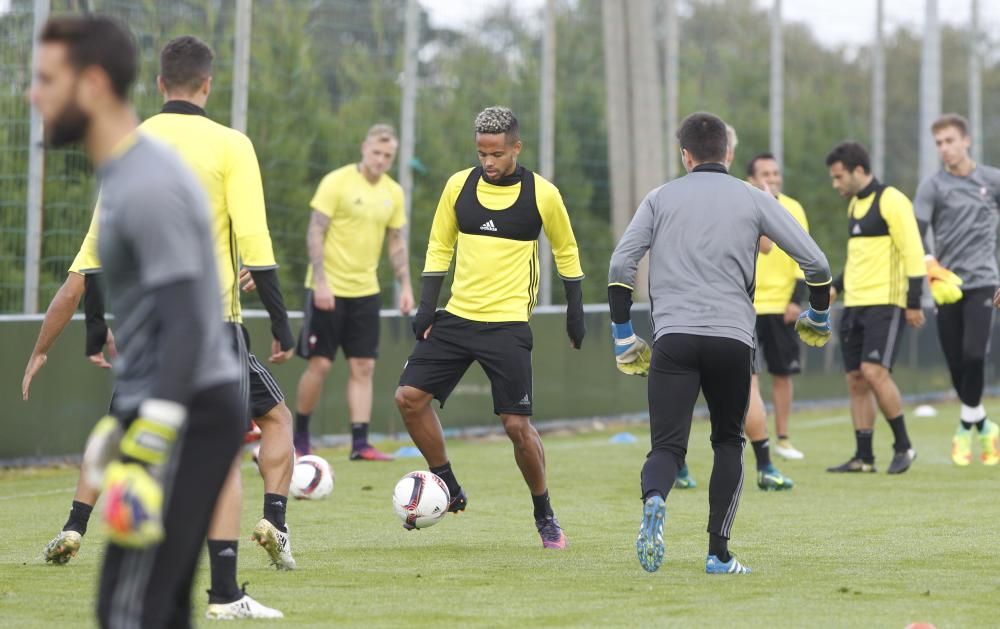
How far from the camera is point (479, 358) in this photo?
8.45m

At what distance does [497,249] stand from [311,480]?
2530mm

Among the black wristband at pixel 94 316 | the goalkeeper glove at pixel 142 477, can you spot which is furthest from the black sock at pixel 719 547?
the goalkeeper glove at pixel 142 477

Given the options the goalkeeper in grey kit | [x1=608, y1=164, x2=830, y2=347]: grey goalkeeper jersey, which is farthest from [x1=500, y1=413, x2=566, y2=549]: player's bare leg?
[x1=608, y1=164, x2=830, y2=347]: grey goalkeeper jersey

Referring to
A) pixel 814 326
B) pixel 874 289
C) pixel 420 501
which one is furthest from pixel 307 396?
pixel 814 326

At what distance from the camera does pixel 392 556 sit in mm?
7988

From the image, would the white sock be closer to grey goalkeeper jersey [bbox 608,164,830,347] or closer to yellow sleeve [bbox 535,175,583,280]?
yellow sleeve [bbox 535,175,583,280]

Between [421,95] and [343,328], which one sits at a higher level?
[421,95]

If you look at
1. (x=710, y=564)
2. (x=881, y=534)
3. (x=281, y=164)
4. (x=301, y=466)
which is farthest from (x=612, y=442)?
(x=710, y=564)

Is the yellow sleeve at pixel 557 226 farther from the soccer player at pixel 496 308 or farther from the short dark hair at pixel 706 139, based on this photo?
the short dark hair at pixel 706 139

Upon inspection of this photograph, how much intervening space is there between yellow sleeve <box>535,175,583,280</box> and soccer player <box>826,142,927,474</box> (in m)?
3.92

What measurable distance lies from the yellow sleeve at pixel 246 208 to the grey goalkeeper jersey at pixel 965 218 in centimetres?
750

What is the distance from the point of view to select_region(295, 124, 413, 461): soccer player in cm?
1306

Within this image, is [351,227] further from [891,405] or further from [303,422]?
[891,405]

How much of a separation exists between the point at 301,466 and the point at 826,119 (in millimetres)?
14367
